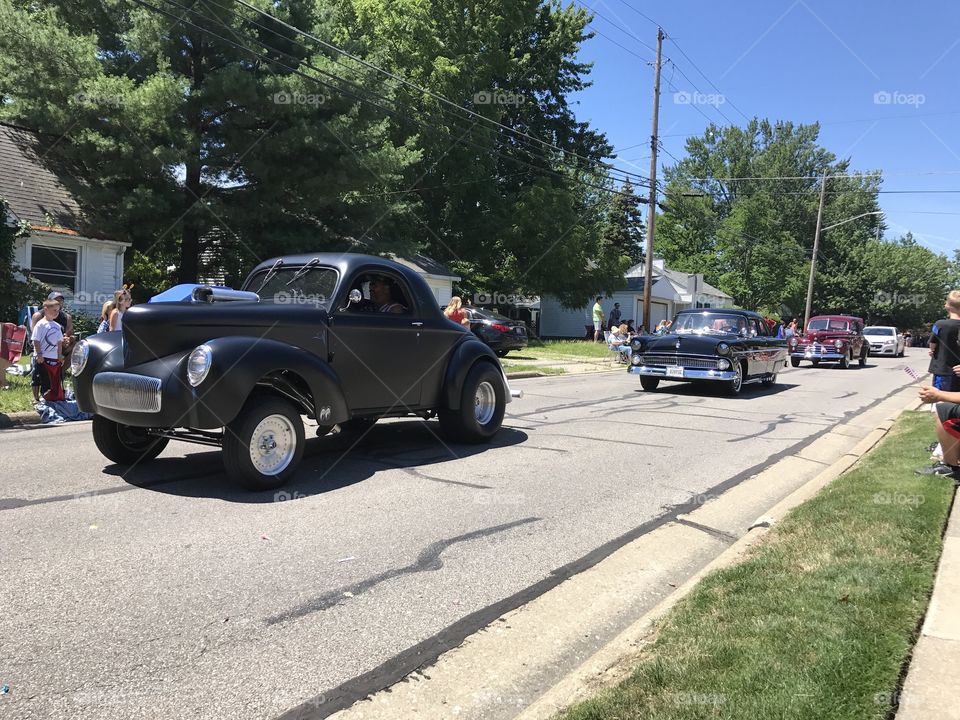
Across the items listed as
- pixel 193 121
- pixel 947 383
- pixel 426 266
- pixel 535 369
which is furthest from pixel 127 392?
pixel 426 266

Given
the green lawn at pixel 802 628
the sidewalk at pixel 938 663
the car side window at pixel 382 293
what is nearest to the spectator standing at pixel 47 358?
the car side window at pixel 382 293

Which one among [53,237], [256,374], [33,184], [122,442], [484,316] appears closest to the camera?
[256,374]

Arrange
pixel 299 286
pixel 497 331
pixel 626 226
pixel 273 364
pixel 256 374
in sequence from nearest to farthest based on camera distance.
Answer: pixel 256 374 < pixel 273 364 < pixel 299 286 < pixel 497 331 < pixel 626 226

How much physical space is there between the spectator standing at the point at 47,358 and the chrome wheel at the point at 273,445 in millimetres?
5459

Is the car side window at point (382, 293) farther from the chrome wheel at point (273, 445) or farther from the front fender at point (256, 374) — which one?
the chrome wheel at point (273, 445)

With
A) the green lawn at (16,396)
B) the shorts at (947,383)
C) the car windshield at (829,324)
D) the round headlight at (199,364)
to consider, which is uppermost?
the car windshield at (829,324)

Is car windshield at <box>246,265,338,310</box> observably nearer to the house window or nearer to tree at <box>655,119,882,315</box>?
the house window

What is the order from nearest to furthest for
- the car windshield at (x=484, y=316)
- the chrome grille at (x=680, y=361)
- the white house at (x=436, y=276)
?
the chrome grille at (x=680, y=361)
the car windshield at (x=484, y=316)
the white house at (x=436, y=276)

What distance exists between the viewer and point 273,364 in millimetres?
5961

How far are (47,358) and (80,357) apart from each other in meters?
4.10

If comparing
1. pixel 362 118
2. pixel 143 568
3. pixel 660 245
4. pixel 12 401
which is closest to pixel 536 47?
pixel 362 118

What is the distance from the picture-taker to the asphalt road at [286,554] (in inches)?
125

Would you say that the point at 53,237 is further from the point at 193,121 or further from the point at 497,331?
the point at 497,331

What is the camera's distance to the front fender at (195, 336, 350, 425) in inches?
221
